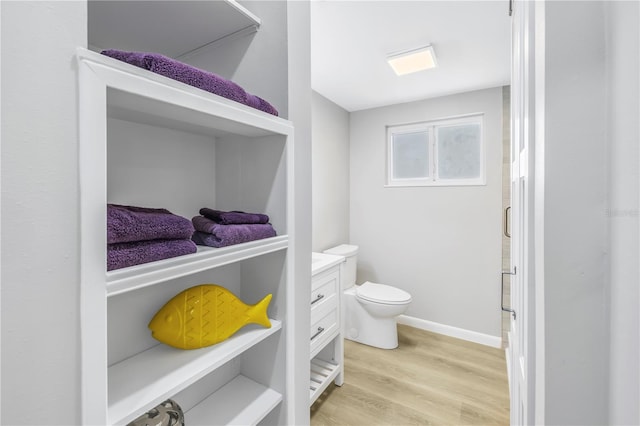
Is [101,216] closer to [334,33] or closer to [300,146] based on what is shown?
[300,146]

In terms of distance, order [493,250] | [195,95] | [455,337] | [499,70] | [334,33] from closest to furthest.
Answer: [195,95]
[334,33]
[499,70]
[493,250]
[455,337]

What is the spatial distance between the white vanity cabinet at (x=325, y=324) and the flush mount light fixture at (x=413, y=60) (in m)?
1.48

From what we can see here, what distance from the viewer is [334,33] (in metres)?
1.74

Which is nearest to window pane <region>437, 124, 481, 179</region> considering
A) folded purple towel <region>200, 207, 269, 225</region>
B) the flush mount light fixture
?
the flush mount light fixture

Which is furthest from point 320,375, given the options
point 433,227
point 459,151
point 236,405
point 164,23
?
point 459,151

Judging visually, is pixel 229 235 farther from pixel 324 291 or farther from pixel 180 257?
pixel 324 291

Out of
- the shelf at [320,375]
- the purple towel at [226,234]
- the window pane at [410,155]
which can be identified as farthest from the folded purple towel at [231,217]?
the window pane at [410,155]

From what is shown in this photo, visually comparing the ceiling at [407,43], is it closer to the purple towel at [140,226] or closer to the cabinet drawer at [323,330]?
the purple towel at [140,226]

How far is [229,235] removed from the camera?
78 cm

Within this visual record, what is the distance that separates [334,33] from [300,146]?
1134 mm

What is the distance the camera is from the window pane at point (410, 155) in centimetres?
303

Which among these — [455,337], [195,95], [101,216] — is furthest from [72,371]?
[455,337]

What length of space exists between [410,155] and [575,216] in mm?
2786

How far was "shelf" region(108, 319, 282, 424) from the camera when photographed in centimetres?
59
